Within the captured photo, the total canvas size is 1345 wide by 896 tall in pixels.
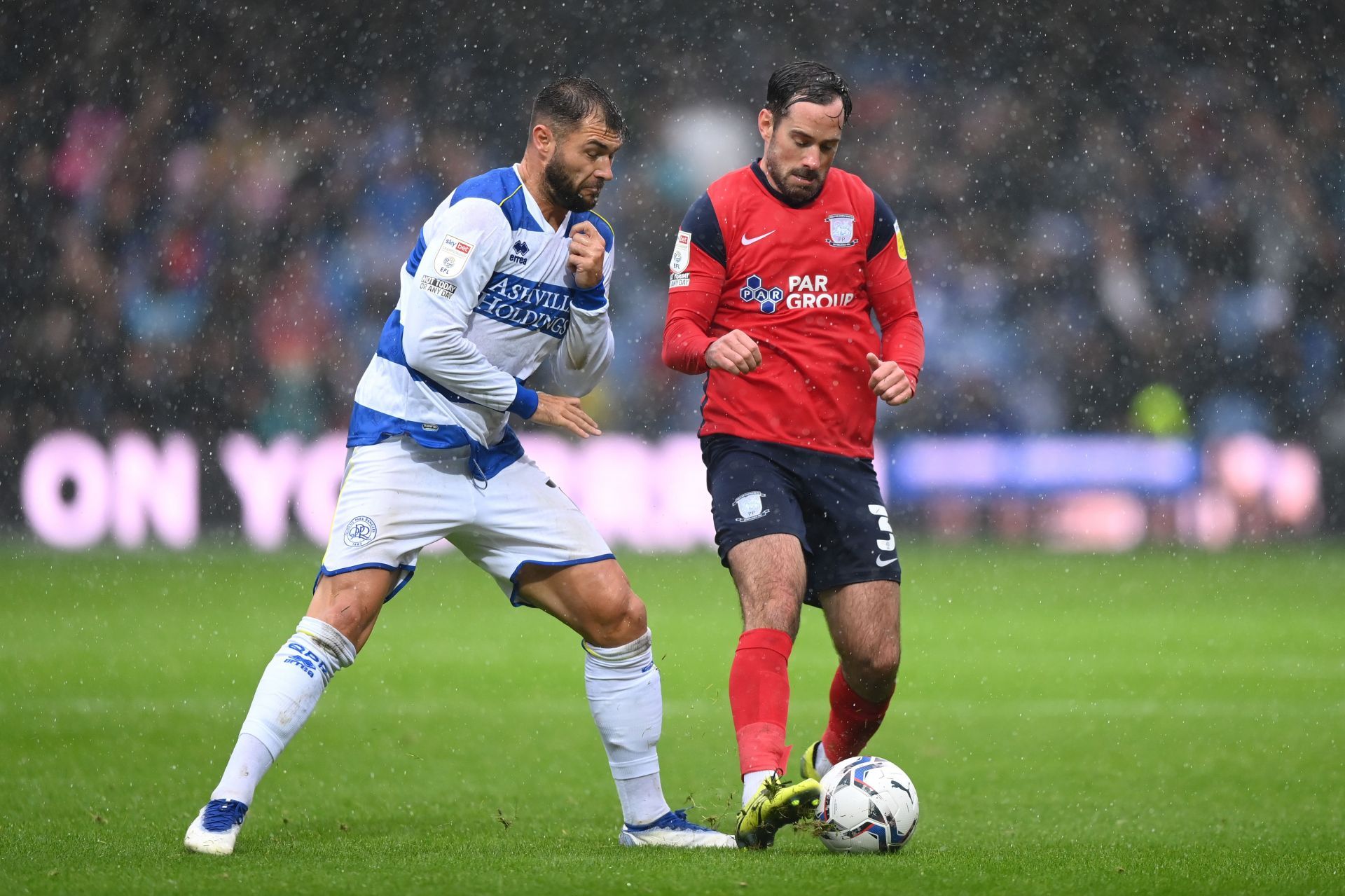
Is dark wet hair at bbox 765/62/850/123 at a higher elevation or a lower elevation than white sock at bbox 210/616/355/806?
higher

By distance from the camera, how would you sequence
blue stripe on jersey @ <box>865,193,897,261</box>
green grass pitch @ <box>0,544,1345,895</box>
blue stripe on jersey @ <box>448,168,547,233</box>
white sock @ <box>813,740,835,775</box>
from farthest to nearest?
white sock @ <box>813,740,835,775</box> → blue stripe on jersey @ <box>865,193,897,261</box> → blue stripe on jersey @ <box>448,168,547,233</box> → green grass pitch @ <box>0,544,1345,895</box>

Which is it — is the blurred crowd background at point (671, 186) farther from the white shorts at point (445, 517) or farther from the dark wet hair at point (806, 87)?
the dark wet hair at point (806, 87)

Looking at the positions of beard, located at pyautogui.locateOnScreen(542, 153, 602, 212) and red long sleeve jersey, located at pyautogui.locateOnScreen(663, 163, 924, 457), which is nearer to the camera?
beard, located at pyautogui.locateOnScreen(542, 153, 602, 212)

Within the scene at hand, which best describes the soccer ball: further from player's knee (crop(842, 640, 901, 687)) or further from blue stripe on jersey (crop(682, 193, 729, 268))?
blue stripe on jersey (crop(682, 193, 729, 268))

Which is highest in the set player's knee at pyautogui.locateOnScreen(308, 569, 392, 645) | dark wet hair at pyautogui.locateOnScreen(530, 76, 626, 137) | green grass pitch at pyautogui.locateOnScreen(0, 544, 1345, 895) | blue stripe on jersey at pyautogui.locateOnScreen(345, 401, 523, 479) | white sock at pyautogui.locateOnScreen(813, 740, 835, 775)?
dark wet hair at pyautogui.locateOnScreen(530, 76, 626, 137)

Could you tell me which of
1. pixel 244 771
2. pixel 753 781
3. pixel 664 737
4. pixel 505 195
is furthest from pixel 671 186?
pixel 244 771

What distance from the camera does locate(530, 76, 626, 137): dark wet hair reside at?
4.39 m

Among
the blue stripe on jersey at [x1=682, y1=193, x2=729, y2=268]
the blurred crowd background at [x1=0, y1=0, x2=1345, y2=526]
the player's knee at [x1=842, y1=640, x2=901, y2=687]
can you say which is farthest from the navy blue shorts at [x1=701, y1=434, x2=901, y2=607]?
the blurred crowd background at [x1=0, y1=0, x2=1345, y2=526]

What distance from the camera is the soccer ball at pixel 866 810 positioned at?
4.07m

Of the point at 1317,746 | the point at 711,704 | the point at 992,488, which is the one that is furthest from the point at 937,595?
the point at 1317,746

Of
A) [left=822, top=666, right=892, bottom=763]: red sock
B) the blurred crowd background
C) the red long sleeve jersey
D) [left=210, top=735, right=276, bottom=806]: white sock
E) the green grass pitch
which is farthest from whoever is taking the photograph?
the blurred crowd background

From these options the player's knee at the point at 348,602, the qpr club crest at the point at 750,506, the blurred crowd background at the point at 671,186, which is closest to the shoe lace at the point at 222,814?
the player's knee at the point at 348,602

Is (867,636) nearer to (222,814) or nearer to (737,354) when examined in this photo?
(737,354)

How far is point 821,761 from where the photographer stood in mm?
5090
